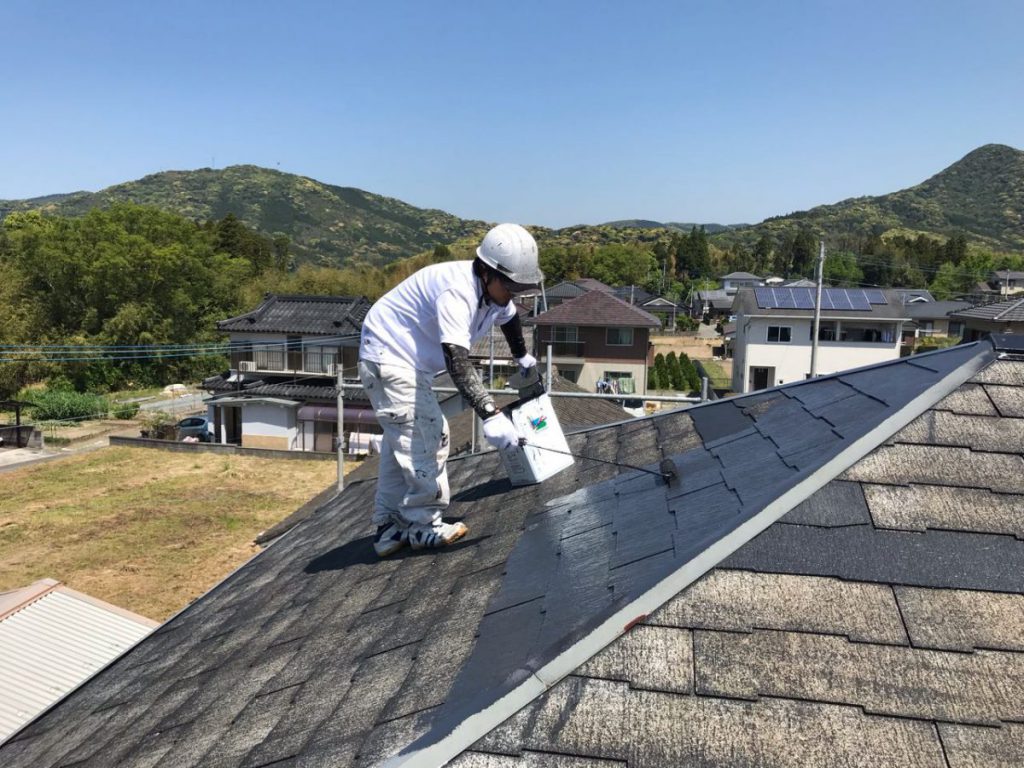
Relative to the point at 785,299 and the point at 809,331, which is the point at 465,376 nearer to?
the point at 785,299

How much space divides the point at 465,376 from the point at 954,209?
17253cm

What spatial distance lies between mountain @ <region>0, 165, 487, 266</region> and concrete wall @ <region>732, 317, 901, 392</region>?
83360 mm

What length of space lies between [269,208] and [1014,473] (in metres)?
141

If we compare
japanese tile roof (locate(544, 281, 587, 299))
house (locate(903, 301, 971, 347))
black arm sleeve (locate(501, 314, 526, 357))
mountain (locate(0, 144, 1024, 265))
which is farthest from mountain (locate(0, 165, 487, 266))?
black arm sleeve (locate(501, 314, 526, 357))

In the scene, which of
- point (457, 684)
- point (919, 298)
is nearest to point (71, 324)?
point (457, 684)

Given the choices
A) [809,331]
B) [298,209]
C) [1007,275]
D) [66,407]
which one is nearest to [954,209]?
[1007,275]

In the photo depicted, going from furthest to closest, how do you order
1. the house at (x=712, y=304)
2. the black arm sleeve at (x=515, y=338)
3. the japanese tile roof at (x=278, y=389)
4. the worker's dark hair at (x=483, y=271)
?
1. the house at (x=712, y=304)
2. the japanese tile roof at (x=278, y=389)
3. the black arm sleeve at (x=515, y=338)
4. the worker's dark hair at (x=483, y=271)

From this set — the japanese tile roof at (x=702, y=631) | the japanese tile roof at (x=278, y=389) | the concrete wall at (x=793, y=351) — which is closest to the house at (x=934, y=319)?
the concrete wall at (x=793, y=351)

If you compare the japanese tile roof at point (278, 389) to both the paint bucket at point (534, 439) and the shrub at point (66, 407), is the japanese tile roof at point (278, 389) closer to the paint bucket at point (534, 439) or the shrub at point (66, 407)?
the shrub at point (66, 407)

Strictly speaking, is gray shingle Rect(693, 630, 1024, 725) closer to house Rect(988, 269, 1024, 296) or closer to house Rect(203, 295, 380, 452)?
house Rect(203, 295, 380, 452)

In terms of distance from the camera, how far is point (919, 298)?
165 feet

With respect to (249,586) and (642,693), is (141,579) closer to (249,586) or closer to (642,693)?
(249,586)

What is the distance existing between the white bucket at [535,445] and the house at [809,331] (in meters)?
23.9

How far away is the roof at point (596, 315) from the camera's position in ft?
95.7
